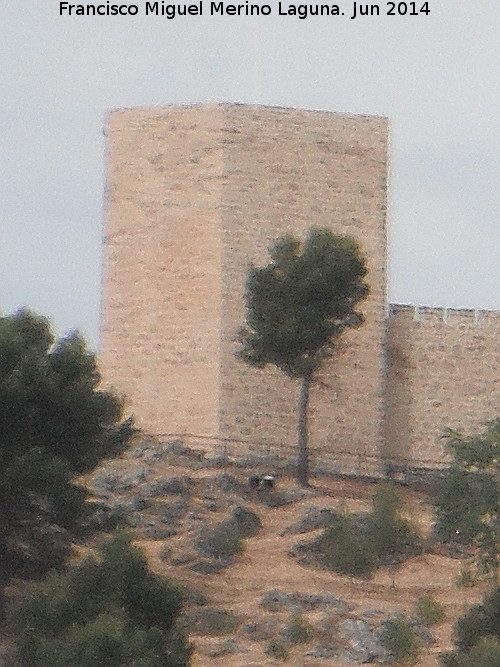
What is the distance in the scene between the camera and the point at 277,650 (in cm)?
3198

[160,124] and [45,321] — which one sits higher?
[160,124]

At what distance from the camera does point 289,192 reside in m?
38.8

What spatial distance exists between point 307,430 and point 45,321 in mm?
5485

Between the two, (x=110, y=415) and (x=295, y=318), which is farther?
(x=295, y=318)

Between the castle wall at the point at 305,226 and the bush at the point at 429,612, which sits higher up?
the castle wall at the point at 305,226

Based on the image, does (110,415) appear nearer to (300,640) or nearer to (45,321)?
(45,321)

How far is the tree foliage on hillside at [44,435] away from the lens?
32500 millimetres

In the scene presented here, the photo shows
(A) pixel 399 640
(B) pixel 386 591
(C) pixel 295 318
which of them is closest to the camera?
(A) pixel 399 640

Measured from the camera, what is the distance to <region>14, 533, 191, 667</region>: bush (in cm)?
2856

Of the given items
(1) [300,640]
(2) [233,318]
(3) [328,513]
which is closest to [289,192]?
(2) [233,318]

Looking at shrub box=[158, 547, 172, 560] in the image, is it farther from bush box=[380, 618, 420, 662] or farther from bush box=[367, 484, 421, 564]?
bush box=[380, 618, 420, 662]

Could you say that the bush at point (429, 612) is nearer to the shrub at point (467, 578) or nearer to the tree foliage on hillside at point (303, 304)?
the shrub at point (467, 578)

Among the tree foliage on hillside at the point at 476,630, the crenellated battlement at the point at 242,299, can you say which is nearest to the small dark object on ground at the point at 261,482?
the crenellated battlement at the point at 242,299

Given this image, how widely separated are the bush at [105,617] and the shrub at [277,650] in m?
1.91
